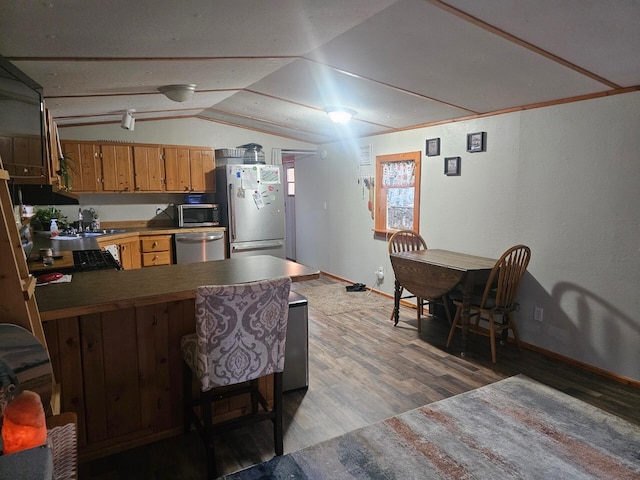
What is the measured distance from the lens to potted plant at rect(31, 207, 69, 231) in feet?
15.3

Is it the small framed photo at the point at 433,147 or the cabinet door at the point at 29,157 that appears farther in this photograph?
the small framed photo at the point at 433,147

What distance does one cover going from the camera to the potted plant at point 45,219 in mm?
4652

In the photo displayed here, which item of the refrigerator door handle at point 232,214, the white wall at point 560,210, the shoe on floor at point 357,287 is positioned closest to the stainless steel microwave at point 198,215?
the refrigerator door handle at point 232,214

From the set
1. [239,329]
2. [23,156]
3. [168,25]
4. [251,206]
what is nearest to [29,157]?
[23,156]

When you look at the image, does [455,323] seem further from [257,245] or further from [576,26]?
[257,245]

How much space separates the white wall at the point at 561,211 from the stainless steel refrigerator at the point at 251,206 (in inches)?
79.3

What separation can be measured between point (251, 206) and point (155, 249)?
4.22ft

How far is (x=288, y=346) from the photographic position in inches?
105

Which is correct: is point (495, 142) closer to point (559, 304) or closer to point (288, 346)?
point (559, 304)

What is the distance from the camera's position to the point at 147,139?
17.2 ft

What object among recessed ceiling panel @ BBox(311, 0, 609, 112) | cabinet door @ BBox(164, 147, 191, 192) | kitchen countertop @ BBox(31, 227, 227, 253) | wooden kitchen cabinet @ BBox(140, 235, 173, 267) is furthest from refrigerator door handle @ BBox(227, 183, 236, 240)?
recessed ceiling panel @ BBox(311, 0, 609, 112)

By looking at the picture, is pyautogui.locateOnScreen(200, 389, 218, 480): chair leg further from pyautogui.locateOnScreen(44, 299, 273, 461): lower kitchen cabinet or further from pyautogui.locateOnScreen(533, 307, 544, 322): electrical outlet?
pyautogui.locateOnScreen(533, 307, 544, 322): electrical outlet

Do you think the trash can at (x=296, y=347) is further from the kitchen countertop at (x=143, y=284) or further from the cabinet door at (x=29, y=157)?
the cabinet door at (x=29, y=157)

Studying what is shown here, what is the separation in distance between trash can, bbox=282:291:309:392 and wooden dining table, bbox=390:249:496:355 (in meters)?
1.28
